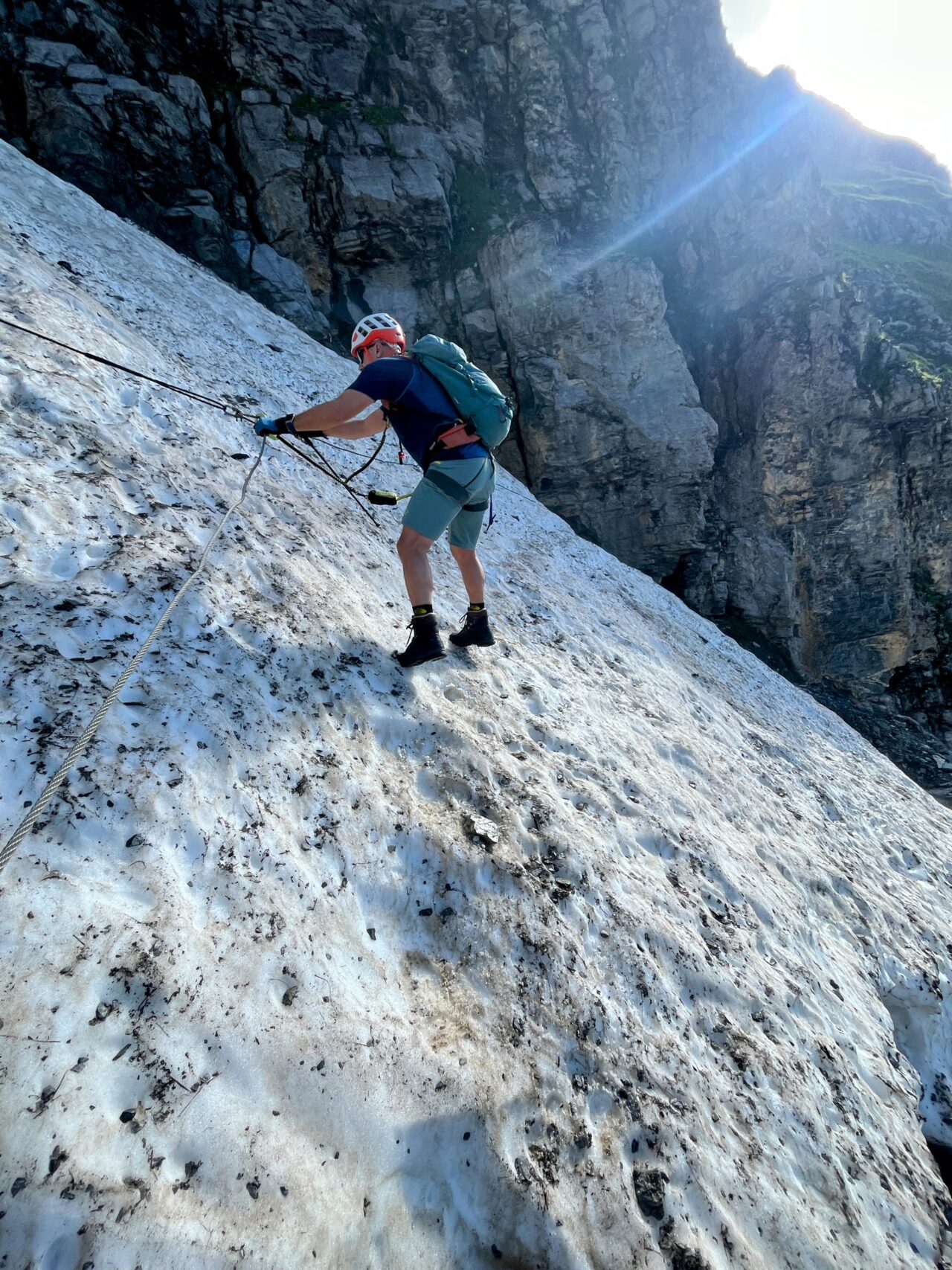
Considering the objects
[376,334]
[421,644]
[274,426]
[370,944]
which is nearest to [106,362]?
[274,426]

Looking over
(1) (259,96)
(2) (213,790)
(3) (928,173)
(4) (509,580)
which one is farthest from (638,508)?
(3) (928,173)

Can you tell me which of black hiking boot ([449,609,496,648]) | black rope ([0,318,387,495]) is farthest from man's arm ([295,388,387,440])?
black hiking boot ([449,609,496,648])

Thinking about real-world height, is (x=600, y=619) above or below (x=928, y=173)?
below

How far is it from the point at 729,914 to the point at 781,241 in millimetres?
33049

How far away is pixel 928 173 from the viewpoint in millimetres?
68938

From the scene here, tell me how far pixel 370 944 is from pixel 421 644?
2517 millimetres

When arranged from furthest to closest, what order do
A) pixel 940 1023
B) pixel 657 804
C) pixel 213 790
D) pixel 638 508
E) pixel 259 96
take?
pixel 638 508 < pixel 259 96 < pixel 657 804 < pixel 940 1023 < pixel 213 790

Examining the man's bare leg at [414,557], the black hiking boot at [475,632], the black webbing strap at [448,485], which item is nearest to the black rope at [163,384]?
the black webbing strap at [448,485]

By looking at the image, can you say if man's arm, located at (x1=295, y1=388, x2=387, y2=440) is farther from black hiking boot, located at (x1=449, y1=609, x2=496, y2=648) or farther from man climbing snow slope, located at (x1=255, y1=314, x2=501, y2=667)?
black hiking boot, located at (x1=449, y1=609, x2=496, y2=648)

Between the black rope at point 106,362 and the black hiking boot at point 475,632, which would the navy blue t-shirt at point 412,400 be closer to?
the black rope at point 106,362

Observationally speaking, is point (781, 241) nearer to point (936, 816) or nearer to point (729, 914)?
point (936, 816)

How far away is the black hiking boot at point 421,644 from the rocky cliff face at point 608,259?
18.4 metres

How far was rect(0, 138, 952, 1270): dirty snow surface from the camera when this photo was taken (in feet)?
6.59

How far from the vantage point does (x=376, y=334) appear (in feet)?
16.6
